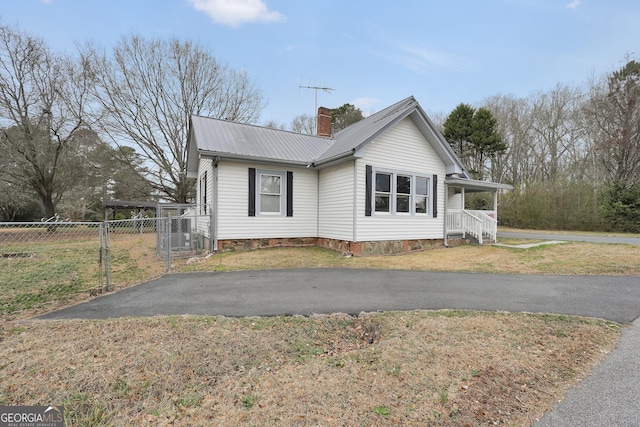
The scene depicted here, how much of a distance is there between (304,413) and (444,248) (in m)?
11.3

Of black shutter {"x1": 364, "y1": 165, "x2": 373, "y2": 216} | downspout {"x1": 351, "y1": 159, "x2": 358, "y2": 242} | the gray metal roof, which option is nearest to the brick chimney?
the gray metal roof

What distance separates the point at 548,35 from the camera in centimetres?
1421

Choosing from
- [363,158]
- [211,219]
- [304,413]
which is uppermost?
[363,158]

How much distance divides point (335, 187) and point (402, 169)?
103 inches

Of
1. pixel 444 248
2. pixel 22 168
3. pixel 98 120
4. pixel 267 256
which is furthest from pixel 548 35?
pixel 22 168

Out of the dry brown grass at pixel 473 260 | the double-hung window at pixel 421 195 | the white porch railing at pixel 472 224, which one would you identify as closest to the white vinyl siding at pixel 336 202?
the dry brown grass at pixel 473 260

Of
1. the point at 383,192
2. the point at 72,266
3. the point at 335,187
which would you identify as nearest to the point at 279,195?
the point at 335,187

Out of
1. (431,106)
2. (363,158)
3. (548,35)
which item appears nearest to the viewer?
(363,158)

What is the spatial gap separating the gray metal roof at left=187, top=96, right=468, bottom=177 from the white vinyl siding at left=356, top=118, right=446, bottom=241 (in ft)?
1.38

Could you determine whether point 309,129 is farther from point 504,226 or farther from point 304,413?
point 304,413

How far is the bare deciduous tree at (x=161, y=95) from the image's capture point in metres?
19.4

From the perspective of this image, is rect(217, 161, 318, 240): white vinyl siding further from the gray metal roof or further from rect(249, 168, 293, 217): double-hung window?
the gray metal roof

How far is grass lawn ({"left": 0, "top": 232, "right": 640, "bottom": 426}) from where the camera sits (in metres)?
2.37

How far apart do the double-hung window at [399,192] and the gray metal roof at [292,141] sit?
48.4 inches
